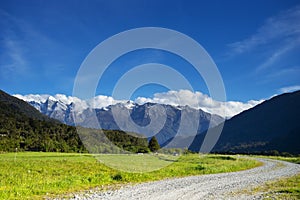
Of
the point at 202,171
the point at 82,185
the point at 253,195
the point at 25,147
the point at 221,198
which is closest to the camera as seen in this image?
the point at 221,198

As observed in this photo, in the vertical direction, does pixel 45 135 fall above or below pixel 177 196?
above

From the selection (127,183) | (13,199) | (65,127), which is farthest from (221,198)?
(65,127)

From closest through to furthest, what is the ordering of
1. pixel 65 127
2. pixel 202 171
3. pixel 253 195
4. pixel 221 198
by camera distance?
pixel 221 198 < pixel 253 195 < pixel 202 171 < pixel 65 127

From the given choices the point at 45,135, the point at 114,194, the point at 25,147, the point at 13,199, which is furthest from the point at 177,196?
the point at 45,135

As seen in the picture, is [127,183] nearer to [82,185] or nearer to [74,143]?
[82,185]

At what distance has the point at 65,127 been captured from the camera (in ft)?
543

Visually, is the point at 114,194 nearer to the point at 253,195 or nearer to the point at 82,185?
the point at 82,185

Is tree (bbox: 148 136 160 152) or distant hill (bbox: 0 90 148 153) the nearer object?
distant hill (bbox: 0 90 148 153)

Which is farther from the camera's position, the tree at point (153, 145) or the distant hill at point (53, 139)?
the tree at point (153, 145)

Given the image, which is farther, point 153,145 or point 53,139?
point 53,139

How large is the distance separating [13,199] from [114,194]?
205 inches

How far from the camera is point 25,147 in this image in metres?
125

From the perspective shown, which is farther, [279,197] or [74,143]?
[74,143]

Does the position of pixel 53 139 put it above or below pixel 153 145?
above
